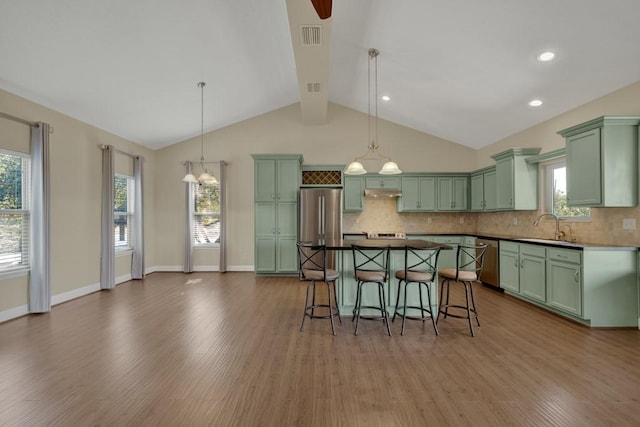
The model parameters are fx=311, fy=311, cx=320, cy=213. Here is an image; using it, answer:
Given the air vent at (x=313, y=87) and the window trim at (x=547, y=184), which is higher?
the air vent at (x=313, y=87)

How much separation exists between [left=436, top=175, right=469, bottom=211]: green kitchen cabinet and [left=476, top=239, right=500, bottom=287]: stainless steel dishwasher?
4.52 ft

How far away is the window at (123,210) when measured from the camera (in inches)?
242

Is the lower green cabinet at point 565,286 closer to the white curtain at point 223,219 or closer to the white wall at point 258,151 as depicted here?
the white wall at point 258,151

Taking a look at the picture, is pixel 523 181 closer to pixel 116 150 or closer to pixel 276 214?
pixel 276 214

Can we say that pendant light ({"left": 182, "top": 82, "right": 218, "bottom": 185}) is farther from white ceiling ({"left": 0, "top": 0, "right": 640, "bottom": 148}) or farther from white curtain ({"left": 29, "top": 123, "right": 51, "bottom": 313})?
white curtain ({"left": 29, "top": 123, "right": 51, "bottom": 313})

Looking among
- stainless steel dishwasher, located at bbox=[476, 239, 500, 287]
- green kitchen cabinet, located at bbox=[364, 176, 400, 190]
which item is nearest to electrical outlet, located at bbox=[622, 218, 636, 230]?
stainless steel dishwasher, located at bbox=[476, 239, 500, 287]

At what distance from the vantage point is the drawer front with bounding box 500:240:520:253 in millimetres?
4727

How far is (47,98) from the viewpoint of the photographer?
4.28 m

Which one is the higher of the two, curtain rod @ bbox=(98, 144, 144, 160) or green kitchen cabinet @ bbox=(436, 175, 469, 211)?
curtain rod @ bbox=(98, 144, 144, 160)

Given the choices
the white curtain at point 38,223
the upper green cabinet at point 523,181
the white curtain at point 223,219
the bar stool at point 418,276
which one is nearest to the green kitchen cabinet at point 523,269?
the upper green cabinet at point 523,181

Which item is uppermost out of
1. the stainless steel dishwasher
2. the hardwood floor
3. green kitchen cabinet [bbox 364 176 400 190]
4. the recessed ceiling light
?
the recessed ceiling light

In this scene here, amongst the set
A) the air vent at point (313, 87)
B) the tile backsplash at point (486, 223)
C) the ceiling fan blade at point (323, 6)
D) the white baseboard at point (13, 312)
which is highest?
the air vent at point (313, 87)

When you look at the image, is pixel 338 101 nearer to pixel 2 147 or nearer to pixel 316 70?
pixel 316 70

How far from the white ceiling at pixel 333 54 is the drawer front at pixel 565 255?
206 cm
